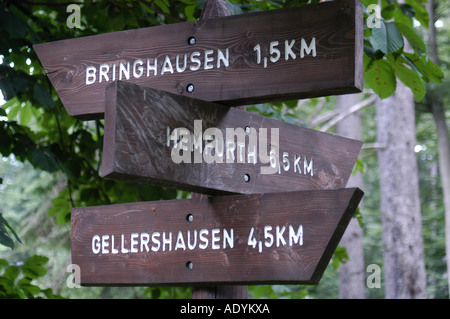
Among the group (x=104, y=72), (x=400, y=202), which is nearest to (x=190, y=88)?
(x=104, y=72)

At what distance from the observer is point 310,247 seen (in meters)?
1.86

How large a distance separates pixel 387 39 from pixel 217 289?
1136 millimetres

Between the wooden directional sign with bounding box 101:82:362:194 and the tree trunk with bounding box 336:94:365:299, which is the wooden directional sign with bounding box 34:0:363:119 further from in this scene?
the tree trunk with bounding box 336:94:365:299

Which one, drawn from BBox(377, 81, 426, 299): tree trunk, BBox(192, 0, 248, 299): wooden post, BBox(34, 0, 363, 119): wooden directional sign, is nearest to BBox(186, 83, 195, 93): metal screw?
BBox(34, 0, 363, 119): wooden directional sign

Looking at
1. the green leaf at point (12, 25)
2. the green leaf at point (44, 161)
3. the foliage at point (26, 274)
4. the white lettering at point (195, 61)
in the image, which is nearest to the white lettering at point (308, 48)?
the white lettering at point (195, 61)

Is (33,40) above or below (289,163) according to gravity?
above

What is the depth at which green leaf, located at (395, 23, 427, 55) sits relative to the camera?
2.49 m

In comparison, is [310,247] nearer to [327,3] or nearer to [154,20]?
[327,3]

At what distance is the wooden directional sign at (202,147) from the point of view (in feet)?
6.05

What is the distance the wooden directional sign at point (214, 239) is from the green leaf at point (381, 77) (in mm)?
1028

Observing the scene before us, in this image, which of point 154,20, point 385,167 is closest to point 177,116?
point 154,20

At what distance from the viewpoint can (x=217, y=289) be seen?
7.44ft

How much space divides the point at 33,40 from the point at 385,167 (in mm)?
8115

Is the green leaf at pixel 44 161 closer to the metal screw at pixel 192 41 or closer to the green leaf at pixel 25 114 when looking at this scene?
the green leaf at pixel 25 114
